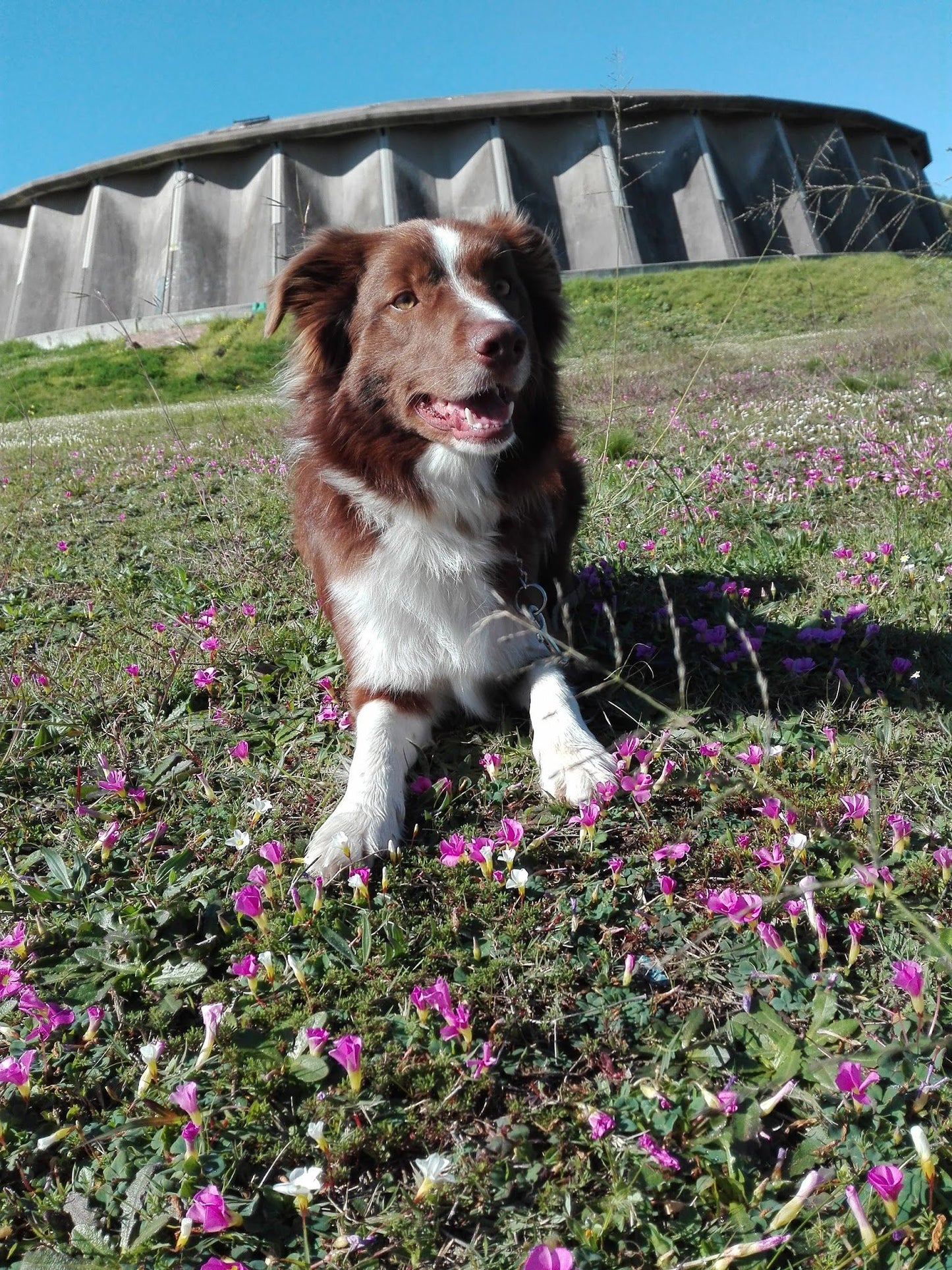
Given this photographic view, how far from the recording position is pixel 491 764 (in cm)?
278

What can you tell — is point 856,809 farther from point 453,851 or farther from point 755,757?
point 453,851

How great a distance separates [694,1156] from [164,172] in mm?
35686

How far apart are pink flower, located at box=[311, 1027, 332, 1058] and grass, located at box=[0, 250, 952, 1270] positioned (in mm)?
60

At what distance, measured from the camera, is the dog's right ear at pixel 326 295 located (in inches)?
132

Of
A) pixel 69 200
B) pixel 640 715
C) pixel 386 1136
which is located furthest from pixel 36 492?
pixel 69 200

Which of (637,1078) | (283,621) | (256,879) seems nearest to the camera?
(637,1078)

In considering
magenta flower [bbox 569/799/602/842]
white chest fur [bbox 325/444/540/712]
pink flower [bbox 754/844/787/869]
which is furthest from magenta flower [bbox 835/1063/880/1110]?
white chest fur [bbox 325/444/540/712]

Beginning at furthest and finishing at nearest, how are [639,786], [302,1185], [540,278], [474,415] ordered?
[540,278]
[474,415]
[639,786]
[302,1185]

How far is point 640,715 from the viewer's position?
313cm

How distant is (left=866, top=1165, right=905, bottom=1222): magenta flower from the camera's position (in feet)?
4.50

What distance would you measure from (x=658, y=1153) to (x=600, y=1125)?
123mm

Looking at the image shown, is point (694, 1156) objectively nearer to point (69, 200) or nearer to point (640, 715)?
point (640, 715)

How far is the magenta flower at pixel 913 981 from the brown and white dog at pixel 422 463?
1.27m

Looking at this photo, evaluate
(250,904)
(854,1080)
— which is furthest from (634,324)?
(854,1080)
